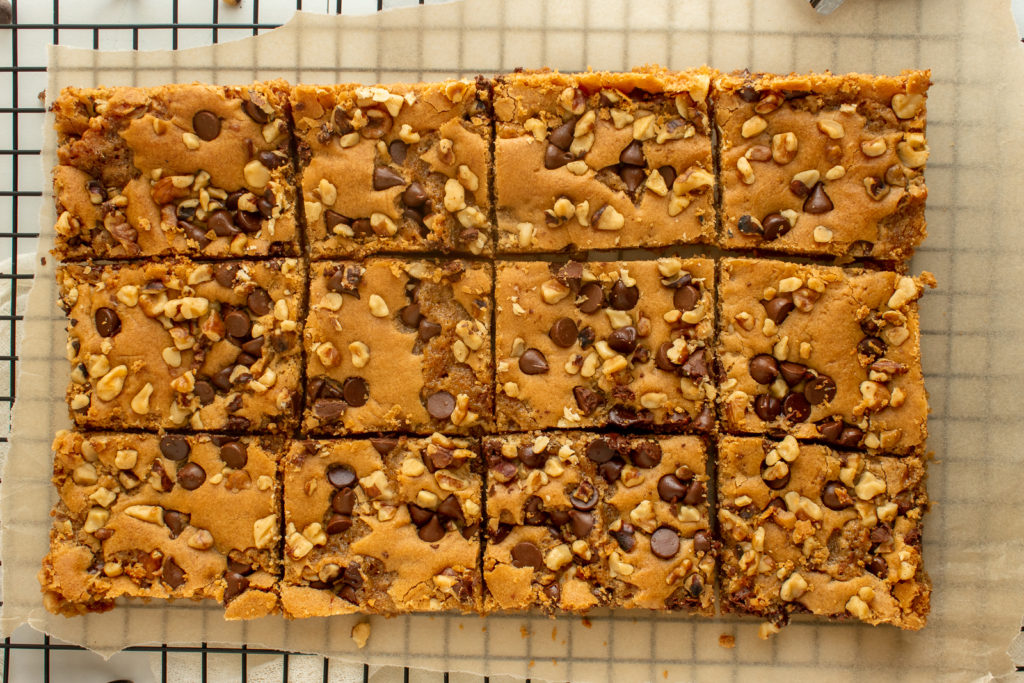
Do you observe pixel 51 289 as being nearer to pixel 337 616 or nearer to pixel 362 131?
pixel 362 131

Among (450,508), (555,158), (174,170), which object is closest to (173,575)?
(450,508)

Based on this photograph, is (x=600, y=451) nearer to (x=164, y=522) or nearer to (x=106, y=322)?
(x=164, y=522)

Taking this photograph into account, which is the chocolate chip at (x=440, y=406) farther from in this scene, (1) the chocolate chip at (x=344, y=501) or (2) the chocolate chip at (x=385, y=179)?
(2) the chocolate chip at (x=385, y=179)

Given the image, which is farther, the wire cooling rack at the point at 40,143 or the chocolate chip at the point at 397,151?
the wire cooling rack at the point at 40,143

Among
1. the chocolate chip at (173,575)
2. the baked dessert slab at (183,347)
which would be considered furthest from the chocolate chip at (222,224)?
the chocolate chip at (173,575)

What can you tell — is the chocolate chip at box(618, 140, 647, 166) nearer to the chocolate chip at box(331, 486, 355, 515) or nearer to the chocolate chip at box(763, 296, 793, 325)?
the chocolate chip at box(763, 296, 793, 325)

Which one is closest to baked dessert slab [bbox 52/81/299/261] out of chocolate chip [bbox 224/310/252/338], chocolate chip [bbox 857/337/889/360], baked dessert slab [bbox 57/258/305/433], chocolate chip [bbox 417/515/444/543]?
baked dessert slab [bbox 57/258/305/433]
